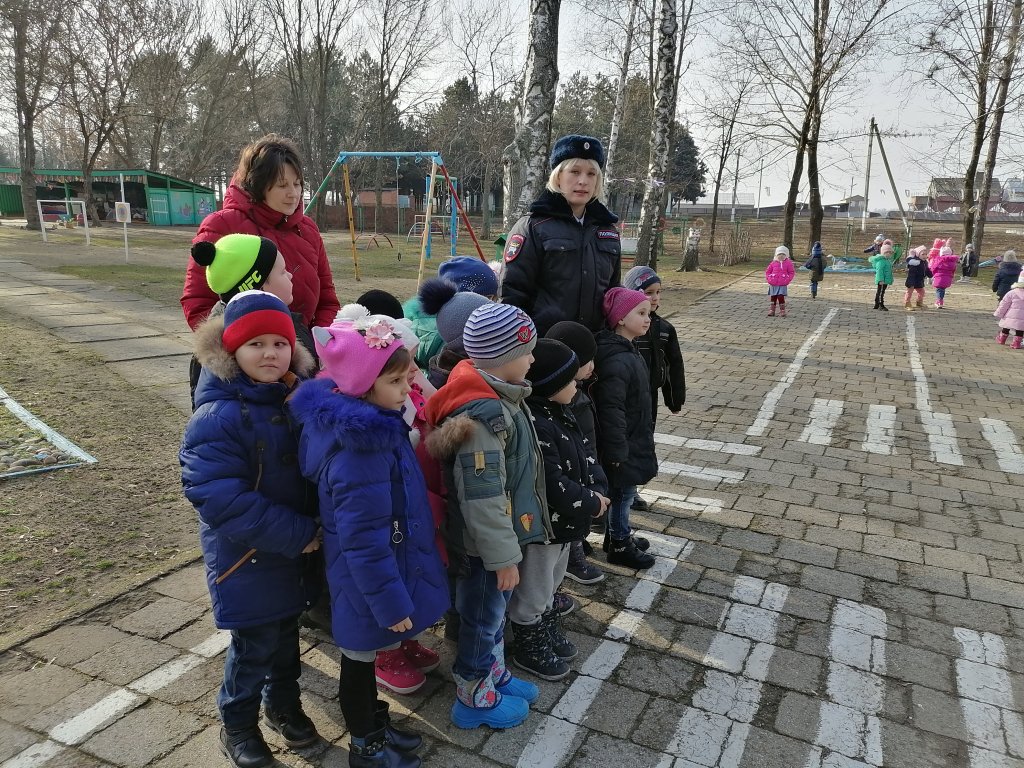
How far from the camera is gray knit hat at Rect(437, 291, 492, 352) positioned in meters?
3.11

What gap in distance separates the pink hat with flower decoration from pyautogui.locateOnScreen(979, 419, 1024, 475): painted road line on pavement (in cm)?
561

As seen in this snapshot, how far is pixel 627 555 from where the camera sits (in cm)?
400

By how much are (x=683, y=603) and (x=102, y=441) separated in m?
4.29

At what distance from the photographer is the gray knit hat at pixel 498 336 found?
2641mm

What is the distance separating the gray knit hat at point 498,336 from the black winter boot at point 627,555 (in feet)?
5.79

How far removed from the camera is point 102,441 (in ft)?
17.6

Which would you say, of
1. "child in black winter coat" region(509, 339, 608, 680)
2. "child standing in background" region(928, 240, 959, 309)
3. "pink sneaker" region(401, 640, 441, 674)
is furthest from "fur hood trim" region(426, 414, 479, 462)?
"child standing in background" region(928, 240, 959, 309)

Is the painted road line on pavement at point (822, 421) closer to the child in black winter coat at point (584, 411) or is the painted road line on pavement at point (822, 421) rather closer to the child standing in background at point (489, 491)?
the child in black winter coat at point (584, 411)

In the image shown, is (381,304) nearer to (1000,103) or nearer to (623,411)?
(623,411)

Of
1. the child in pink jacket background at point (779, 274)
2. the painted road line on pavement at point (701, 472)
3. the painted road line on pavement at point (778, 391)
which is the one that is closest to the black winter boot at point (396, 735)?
the painted road line on pavement at point (701, 472)

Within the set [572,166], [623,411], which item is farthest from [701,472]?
[572,166]

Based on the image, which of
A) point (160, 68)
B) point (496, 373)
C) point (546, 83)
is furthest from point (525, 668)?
point (160, 68)

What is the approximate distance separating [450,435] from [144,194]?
119ft

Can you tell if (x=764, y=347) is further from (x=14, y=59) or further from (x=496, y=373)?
(x=14, y=59)
